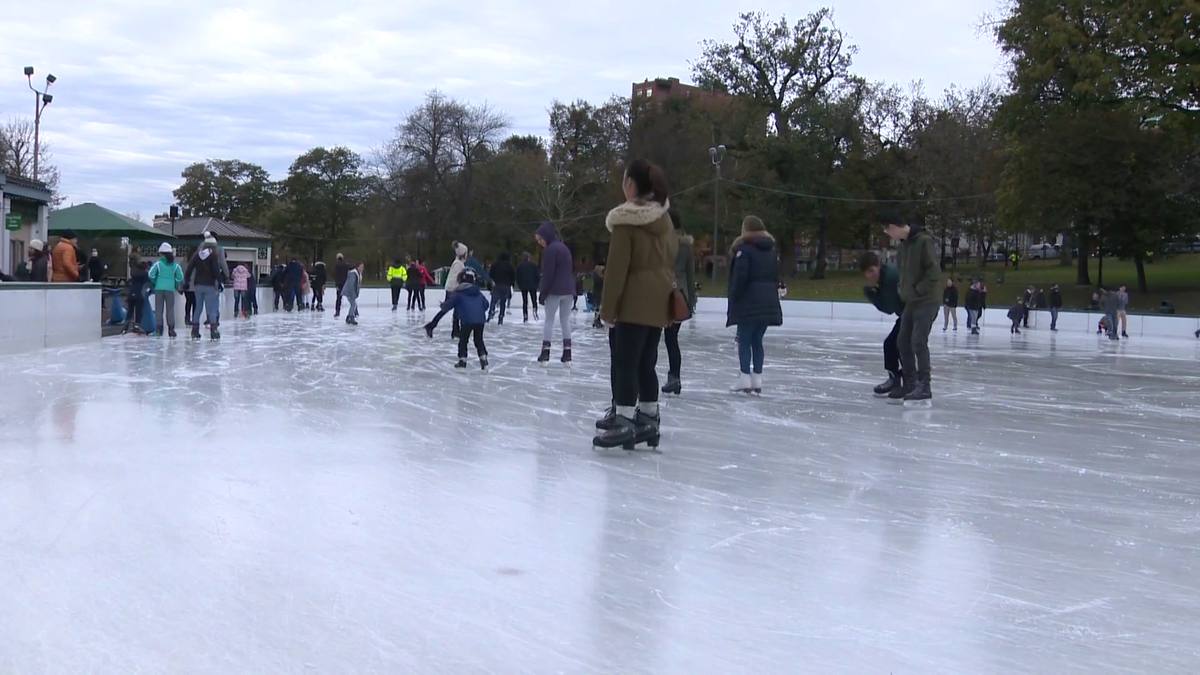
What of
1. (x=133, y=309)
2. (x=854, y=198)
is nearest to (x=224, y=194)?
(x=854, y=198)

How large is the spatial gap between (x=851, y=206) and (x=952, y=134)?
6.83 meters

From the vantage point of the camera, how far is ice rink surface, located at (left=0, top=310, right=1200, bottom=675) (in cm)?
286

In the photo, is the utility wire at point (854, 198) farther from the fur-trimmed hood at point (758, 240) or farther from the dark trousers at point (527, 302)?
the fur-trimmed hood at point (758, 240)

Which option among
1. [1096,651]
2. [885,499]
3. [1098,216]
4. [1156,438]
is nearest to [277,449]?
[885,499]

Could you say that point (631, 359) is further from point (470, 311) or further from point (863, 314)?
point (863, 314)

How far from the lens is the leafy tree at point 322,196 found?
282 feet

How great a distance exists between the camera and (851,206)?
6072 cm

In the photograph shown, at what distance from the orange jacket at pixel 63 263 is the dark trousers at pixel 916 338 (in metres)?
11.8

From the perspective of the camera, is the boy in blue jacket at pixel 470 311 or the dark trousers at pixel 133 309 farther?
the dark trousers at pixel 133 309

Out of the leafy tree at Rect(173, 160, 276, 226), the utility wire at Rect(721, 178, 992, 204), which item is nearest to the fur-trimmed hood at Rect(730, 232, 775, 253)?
the utility wire at Rect(721, 178, 992, 204)

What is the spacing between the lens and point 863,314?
3544cm

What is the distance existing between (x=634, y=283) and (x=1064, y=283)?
161ft

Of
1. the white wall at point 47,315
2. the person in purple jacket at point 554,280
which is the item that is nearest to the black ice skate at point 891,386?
the person in purple jacket at point 554,280

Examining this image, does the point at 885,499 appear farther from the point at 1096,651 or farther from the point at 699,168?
the point at 699,168
